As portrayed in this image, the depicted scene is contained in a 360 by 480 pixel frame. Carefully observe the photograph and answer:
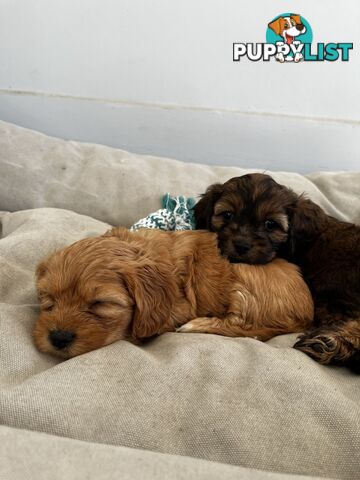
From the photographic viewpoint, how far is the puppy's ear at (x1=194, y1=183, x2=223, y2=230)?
98.0 inches

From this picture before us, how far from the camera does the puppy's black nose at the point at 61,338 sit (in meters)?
1.62

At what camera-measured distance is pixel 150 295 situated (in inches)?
70.1

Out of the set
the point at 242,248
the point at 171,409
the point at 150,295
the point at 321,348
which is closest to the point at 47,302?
the point at 150,295

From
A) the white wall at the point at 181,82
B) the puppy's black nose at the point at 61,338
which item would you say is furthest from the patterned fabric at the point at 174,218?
the white wall at the point at 181,82

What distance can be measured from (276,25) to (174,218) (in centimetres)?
175

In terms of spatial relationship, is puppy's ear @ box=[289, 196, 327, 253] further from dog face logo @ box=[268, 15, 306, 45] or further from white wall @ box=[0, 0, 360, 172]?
dog face logo @ box=[268, 15, 306, 45]

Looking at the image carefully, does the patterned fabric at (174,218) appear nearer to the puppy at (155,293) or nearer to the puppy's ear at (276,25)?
the puppy at (155,293)

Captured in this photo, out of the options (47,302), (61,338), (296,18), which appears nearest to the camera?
(61,338)

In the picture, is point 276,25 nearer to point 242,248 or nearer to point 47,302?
point 242,248

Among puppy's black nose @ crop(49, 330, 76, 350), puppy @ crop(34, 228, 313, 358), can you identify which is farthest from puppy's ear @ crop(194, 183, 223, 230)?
puppy's black nose @ crop(49, 330, 76, 350)

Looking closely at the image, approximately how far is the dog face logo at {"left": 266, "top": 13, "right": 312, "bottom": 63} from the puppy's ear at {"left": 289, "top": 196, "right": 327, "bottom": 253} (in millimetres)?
1606

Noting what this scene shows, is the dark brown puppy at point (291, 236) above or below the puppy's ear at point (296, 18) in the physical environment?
below

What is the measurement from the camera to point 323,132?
3650 millimetres

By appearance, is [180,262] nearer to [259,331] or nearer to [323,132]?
[259,331]
